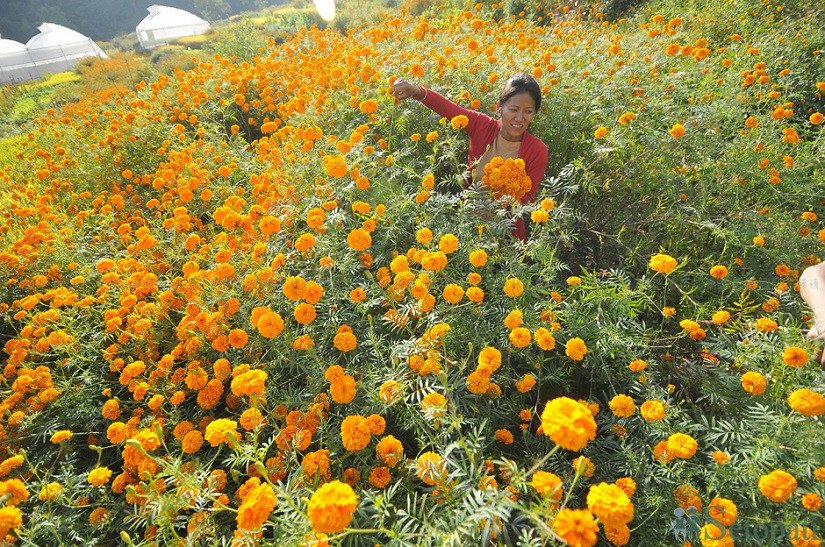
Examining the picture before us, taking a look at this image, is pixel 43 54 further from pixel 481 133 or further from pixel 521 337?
pixel 521 337

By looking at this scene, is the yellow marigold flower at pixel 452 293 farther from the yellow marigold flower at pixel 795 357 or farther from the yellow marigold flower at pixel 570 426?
the yellow marigold flower at pixel 795 357

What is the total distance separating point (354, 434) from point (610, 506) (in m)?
0.83

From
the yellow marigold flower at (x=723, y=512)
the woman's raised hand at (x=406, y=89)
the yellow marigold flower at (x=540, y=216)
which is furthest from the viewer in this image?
the woman's raised hand at (x=406, y=89)

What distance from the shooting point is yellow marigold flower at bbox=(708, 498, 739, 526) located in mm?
1156

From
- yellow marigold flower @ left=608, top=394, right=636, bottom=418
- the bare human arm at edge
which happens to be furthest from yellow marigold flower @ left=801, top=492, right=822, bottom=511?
the bare human arm at edge

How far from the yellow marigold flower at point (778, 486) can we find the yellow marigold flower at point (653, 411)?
0.33m

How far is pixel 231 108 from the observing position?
5895 mm

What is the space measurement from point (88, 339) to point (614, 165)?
407 centimetres

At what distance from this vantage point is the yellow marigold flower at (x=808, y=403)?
1188mm

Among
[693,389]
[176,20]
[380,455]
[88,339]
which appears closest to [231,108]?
[88,339]

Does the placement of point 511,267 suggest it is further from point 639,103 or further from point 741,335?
point 639,103

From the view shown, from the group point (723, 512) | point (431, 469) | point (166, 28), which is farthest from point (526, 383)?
point (166, 28)

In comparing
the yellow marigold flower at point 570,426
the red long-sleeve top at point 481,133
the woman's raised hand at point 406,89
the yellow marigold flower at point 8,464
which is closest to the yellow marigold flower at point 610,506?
the yellow marigold flower at point 570,426

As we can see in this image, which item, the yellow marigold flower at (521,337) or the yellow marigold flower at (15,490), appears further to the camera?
the yellow marigold flower at (521,337)
